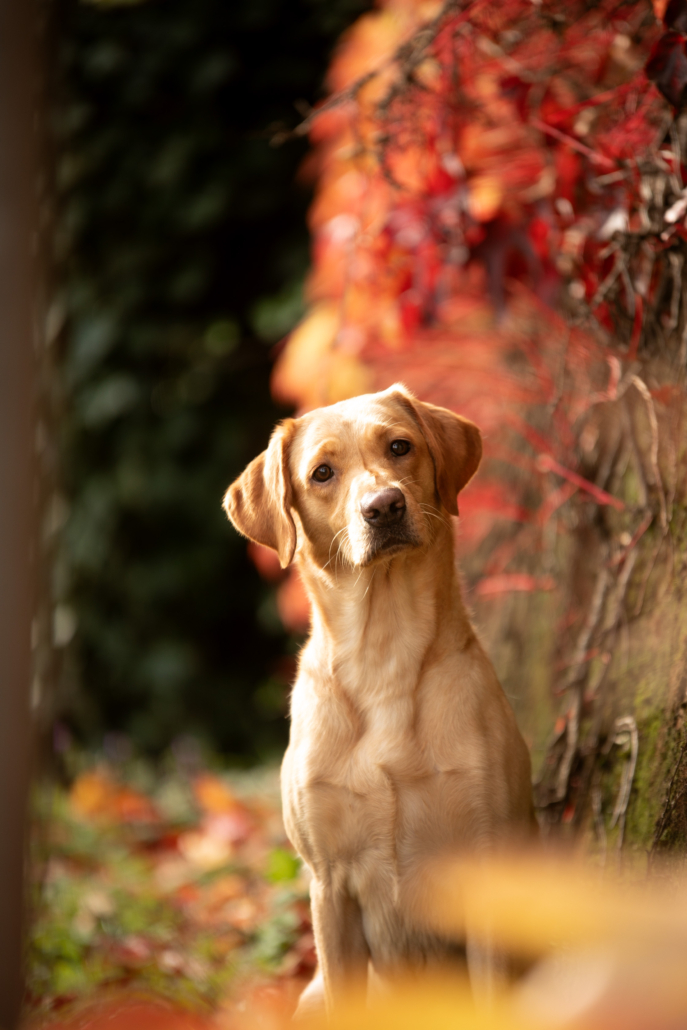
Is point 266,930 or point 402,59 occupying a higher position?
point 402,59

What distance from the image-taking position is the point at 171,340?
527 centimetres

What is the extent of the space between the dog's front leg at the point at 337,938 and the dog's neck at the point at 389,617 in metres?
0.46

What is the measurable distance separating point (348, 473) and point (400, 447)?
15 cm

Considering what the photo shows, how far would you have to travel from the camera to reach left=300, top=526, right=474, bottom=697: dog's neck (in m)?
2.00

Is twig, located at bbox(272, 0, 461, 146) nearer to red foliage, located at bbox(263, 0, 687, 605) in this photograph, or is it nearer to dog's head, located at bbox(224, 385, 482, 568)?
red foliage, located at bbox(263, 0, 687, 605)

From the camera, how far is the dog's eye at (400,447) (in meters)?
2.13

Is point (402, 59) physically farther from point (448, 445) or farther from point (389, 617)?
point (389, 617)

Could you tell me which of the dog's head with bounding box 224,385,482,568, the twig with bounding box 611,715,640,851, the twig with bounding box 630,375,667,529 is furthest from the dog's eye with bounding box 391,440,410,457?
the twig with bounding box 611,715,640,851

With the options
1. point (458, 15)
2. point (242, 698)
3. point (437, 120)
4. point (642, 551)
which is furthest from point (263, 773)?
point (458, 15)

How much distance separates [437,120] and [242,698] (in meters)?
3.81

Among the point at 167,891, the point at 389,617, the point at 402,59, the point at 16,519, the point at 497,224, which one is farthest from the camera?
the point at 167,891

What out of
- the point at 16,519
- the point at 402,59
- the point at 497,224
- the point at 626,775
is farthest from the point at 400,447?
the point at 497,224

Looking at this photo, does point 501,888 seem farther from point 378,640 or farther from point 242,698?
point 242,698

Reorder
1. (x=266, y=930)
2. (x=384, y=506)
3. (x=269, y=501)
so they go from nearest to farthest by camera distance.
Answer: (x=384, y=506)
(x=269, y=501)
(x=266, y=930)
